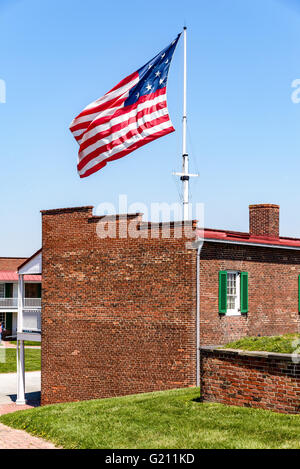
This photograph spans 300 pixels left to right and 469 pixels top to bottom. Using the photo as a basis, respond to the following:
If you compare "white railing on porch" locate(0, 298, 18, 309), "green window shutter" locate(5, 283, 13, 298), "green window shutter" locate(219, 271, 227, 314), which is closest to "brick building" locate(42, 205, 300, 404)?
"green window shutter" locate(219, 271, 227, 314)

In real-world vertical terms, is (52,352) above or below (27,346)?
above

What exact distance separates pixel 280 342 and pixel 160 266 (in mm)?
8682

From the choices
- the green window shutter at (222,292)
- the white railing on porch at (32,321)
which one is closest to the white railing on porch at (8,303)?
the white railing on porch at (32,321)

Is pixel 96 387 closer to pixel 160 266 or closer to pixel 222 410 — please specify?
pixel 160 266

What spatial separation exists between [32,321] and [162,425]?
15.3 meters

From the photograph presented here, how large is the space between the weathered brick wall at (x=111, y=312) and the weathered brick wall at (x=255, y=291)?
25.0 inches

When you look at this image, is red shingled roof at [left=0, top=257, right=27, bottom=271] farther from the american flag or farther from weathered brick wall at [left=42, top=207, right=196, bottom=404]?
the american flag

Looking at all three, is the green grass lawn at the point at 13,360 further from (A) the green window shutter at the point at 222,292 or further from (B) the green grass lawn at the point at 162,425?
(B) the green grass lawn at the point at 162,425

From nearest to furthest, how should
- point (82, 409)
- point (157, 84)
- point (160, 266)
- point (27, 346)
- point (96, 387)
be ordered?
point (82, 409) → point (157, 84) → point (160, 266) → point (96, 387) → point (27, 346)

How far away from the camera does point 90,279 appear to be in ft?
78.1

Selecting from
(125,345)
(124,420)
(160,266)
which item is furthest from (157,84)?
(124,420)

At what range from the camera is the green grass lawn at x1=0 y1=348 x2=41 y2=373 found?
136 ft

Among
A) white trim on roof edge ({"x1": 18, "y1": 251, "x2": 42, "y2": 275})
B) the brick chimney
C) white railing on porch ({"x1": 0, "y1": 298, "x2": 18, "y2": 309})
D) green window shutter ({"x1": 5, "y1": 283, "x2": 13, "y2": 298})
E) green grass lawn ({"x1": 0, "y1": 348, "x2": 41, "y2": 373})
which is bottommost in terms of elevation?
green grass lawn ({"x1": 0, "y1": 348, "x2": 41, "y2": 373})

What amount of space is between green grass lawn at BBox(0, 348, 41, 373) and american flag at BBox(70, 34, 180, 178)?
79.7 feet
